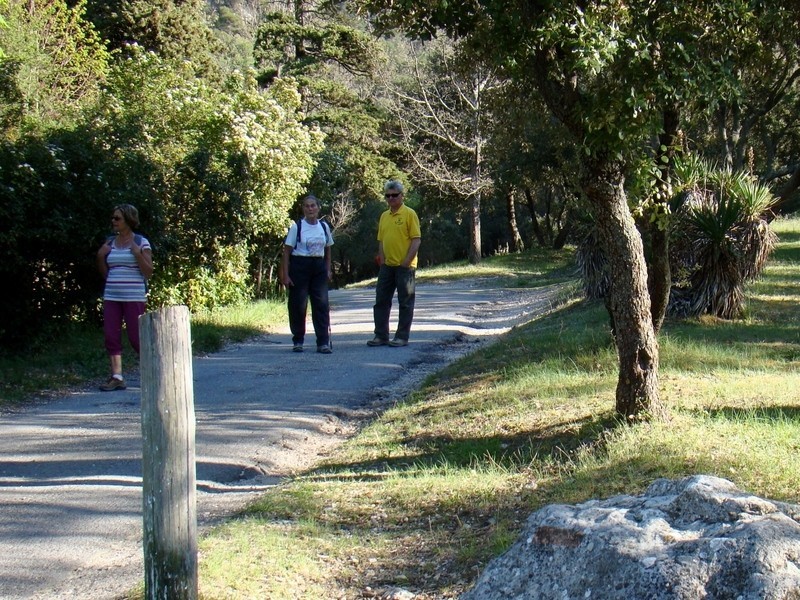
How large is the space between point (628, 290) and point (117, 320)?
17.3 ft

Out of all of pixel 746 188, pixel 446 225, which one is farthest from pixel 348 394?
pixel 446 225

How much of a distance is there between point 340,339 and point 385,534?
820 cm

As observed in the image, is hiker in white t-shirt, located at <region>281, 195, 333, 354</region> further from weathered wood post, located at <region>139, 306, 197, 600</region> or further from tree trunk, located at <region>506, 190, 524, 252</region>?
tree trunk, located at <region>506, 190, 524, 252</region>

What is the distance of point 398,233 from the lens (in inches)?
476

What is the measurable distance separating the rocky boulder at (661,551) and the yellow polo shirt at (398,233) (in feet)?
28.6

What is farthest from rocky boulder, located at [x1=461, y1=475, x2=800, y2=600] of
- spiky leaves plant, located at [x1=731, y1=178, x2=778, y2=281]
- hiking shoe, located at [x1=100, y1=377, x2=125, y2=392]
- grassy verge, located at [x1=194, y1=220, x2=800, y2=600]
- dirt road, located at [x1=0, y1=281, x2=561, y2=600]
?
spiky leaves plant, located at [x1=731, y1=178, x2=778, y2=281]

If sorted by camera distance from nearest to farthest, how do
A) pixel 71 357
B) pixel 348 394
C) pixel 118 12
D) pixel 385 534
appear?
pixel 385 534 → pixel 348 394 → pixel 71 357 → pixel 118 12

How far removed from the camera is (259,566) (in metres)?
4.62

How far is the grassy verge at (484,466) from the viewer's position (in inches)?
184

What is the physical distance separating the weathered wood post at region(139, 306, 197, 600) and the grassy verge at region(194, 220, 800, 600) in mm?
569

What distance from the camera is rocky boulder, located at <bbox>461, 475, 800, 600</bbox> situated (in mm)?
2693

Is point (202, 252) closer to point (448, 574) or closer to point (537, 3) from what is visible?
point (537, 3)

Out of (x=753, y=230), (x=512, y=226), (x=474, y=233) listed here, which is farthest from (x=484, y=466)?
(x=512, y=226)

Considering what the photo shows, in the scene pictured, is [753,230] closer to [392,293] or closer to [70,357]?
[392,293]
